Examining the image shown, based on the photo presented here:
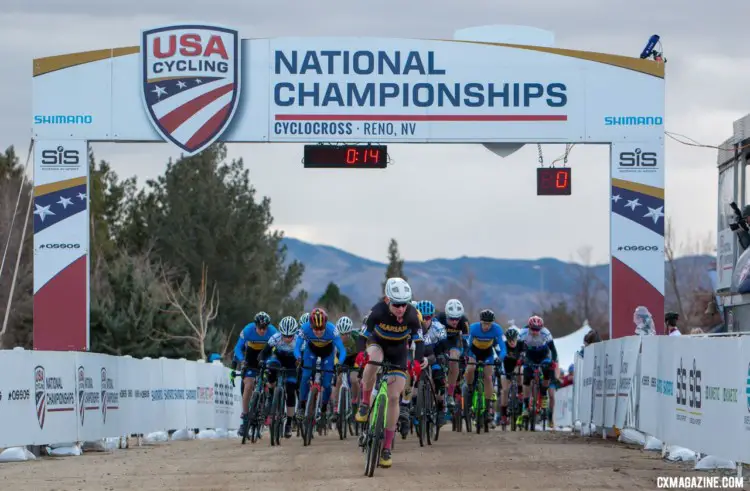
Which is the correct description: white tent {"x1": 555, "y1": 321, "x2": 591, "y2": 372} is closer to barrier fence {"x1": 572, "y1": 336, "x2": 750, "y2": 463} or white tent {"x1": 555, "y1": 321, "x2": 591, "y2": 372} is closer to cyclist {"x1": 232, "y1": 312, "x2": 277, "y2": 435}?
barrier fence {"x1": 572, "y1": 336, "x2": 750, "y2": 463}

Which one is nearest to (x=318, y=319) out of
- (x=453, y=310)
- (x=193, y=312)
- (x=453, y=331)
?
(x=453, y=310)

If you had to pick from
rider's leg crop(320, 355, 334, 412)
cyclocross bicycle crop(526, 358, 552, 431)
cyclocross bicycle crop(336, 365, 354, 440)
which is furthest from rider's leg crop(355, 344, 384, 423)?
cyclocross bicycle crop(526, 358, 552, 431)

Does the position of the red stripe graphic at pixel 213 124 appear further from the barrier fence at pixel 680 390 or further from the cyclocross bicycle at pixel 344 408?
the barrier fence at pixel 680 390

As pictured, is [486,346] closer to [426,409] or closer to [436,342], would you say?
[436,342]

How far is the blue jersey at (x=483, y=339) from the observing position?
2611 centimetres

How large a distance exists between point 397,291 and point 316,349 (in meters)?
7.10

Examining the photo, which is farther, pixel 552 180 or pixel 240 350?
pixel 552 180

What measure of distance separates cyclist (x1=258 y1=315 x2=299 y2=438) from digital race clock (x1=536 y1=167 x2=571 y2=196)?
5.57 meters

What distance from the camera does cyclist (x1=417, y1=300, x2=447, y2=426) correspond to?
2189cm

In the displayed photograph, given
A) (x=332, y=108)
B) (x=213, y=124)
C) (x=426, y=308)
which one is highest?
(x=332, y=108)

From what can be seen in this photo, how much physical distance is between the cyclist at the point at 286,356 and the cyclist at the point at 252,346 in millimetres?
568

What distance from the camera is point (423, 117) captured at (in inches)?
1025

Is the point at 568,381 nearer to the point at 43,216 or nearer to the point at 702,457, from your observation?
the point at 43,216

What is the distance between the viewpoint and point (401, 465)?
671 inches
